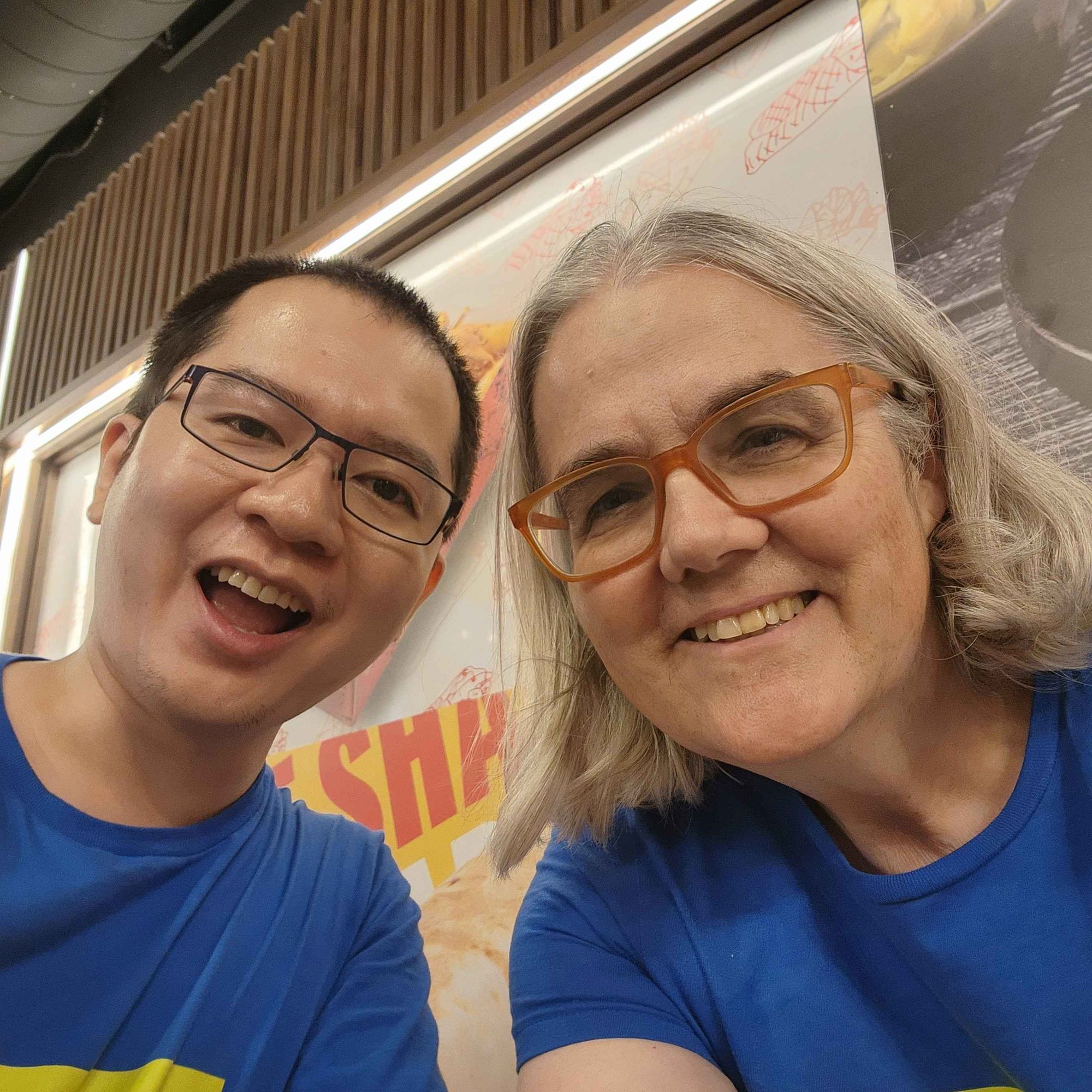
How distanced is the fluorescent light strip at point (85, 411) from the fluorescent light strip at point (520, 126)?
3.22 ft

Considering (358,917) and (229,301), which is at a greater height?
(229,301)

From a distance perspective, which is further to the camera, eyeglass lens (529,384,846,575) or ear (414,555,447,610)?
ear (414,555,447,610)

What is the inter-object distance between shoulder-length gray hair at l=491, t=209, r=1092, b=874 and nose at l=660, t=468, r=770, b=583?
23 centimetres

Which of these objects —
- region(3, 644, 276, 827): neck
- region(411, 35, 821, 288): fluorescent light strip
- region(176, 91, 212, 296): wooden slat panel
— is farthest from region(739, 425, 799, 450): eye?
region(176, 91, 212, 296): wooden slat panel

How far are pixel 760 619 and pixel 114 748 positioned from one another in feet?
2.75

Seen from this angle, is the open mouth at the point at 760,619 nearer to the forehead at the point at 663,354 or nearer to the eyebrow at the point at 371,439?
the forehead at the point at 663,354

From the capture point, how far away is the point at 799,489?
33.1 inches

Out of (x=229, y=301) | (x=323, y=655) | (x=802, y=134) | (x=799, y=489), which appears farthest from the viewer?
(x=802, y=134)

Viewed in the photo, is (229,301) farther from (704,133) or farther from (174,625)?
(704,133)

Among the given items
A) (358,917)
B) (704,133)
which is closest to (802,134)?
(704,133)

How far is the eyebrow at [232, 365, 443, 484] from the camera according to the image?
112 centimetres

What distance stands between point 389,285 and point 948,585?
0.95 metres

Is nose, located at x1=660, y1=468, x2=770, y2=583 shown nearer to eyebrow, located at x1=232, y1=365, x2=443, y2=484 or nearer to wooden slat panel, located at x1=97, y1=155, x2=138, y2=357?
eyebrow, located at x1=232, y1=365, x2=443, y2=484

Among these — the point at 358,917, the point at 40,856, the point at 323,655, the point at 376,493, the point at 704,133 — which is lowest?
the point at 358,917
